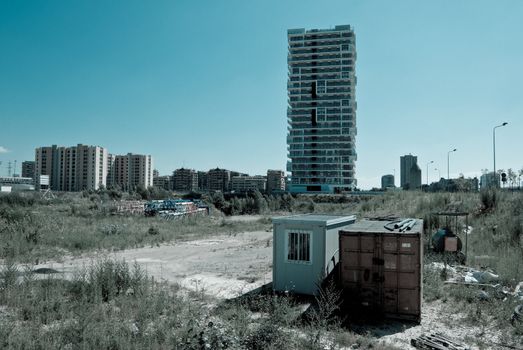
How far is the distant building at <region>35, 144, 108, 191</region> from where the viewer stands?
132125mm

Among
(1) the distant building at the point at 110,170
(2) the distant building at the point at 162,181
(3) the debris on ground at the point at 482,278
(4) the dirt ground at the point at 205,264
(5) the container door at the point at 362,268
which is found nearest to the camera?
(5) the container door at the point at 362,268

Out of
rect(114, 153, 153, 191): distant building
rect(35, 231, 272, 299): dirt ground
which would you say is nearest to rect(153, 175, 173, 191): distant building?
rect(114, 153, 153, 191): distant building

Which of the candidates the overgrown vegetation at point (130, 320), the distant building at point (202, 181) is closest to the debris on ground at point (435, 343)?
the overgrown vegetation at point (130, 320)

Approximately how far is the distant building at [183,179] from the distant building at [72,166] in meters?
44.5

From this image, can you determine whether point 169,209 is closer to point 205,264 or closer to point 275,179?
point 205,264

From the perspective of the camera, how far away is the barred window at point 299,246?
866 centimetres

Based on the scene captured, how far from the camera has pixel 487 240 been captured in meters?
14.2

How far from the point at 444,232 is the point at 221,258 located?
8.48m

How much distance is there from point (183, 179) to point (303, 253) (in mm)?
173826

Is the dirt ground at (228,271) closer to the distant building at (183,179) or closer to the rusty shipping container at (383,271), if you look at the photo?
the rusty shipping container at (383,271)

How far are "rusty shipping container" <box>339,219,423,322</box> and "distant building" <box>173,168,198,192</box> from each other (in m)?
173

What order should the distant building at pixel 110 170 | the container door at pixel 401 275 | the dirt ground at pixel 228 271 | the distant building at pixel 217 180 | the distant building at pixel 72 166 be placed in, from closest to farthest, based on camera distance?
the dirt ground at pixel 228 271 → the container door at pixel 401 275 → the distant building at pixel 72 166 → the distant building at pixel 110 170 → the distant building at pixel 217 180

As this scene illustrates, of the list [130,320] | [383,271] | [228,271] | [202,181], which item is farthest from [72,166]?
[383,271]

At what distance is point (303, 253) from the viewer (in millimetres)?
8750
